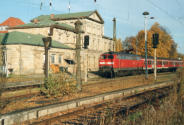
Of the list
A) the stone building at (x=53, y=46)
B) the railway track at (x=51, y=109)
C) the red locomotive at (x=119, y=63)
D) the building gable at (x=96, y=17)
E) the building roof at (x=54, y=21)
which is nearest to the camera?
the railway track at (x=51, y=109)

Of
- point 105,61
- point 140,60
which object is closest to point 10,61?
point 105,61

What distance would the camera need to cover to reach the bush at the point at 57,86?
11.7 metres

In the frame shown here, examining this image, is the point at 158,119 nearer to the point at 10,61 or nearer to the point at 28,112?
the point at 28,112

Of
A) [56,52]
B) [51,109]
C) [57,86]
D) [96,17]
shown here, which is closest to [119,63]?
[56,52]

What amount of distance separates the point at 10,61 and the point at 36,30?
52.9 ft

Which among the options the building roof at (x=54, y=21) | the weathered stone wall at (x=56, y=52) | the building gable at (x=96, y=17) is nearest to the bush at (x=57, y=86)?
the weathered stone wall at (x=56, y=52)

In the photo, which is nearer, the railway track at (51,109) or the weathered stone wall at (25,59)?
the railway track at (51,109)

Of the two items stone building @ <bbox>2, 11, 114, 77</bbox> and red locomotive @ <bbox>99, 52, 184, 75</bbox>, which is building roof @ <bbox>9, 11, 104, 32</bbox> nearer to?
stone building @ <bbox>2, 11, 114, 77</bbox>

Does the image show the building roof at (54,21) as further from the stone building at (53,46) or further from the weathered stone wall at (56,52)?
the weathered stone wall at (56,52)

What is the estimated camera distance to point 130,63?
98.0ft

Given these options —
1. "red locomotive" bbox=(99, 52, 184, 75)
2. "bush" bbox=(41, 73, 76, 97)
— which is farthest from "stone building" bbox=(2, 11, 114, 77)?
"bush" bbox=(41, 73, 76, 97)

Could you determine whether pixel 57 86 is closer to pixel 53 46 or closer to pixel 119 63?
pixel 119 63

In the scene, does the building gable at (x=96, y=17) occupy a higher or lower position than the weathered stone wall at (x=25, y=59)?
higher

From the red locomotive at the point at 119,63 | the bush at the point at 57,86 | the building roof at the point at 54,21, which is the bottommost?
the bush at the point at 57,86
